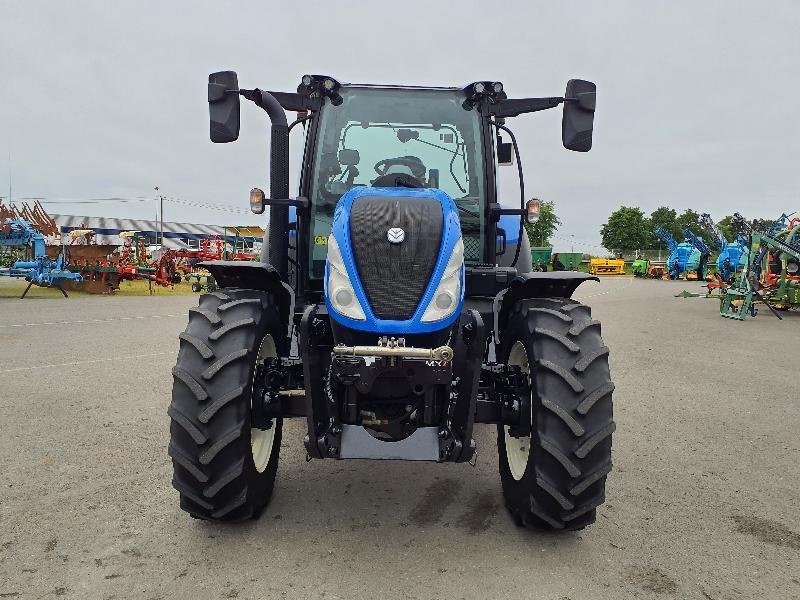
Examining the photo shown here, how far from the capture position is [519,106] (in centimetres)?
398

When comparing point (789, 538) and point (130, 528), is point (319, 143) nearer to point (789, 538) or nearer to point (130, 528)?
point (130, 528)

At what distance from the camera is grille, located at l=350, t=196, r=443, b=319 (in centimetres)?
273

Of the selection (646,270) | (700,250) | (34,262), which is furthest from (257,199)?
(646,270)

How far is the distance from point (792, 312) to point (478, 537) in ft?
54.9

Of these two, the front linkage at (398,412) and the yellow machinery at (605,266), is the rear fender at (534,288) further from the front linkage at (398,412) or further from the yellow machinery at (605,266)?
the yellow machinery at (605,266)

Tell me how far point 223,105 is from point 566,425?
247 centimetres

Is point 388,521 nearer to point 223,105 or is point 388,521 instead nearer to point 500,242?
point 500,242

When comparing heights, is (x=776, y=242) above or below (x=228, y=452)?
above

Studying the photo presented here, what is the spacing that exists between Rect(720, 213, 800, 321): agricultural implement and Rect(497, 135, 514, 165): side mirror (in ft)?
40.4

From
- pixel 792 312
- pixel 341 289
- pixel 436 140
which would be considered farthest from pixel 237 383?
pixel 792 312

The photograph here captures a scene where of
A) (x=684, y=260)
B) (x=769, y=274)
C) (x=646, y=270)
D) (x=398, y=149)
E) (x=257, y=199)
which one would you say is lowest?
(x=646, y=270)

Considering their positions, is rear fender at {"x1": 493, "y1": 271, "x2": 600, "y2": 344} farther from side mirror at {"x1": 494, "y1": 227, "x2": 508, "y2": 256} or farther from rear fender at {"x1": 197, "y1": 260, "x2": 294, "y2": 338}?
rear fender at {"x1": 197, "y1": 260, "x2": 294, "y2": 338}

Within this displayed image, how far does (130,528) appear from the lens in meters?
3.04

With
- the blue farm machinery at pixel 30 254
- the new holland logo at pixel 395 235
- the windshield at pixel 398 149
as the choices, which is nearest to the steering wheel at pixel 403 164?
the windshield at pixel 398 149
